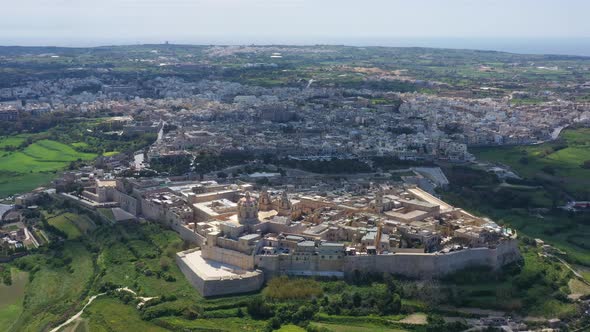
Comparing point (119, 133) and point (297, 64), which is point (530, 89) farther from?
point (119, 133)

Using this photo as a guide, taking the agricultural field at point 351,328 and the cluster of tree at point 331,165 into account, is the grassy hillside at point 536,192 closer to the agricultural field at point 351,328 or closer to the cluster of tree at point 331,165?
the cluster of tree at point 331,165

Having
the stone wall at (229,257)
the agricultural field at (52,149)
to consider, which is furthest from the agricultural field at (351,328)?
the agricultural field at (52,149)

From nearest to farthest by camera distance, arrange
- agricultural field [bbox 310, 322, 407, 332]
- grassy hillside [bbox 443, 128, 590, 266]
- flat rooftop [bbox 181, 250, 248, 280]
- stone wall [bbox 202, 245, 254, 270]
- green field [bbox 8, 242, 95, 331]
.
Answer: agricultural field [bbox 310, 322, 407, 332] → green field [bbox 8, 242, 95, 331] → flat rooftop [bbox 181, 250, 248, 280] → stone wall [bbox 202, 245, 254, 270] → grassy hillside [bbox 443, 128, 590, 266]

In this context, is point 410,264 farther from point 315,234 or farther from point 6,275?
point 6,275

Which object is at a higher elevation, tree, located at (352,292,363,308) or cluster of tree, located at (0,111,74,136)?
tree, located at (352,292,363,308)

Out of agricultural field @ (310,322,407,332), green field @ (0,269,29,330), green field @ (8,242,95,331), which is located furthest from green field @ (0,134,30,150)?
agricultural field @ (310,322,407,332)

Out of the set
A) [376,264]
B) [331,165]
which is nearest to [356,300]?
[376,264]

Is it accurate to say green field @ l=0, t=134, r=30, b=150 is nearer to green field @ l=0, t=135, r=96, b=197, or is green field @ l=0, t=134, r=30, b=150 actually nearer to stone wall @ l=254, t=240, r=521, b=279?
green field @ l=0, t=135, r=96, b=197

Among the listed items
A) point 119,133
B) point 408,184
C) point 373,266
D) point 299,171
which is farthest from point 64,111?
point 373,266

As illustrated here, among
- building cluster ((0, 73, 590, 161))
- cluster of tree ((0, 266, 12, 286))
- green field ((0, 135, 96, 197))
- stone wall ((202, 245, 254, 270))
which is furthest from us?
building cluster ((0, 73, 590, 161))
